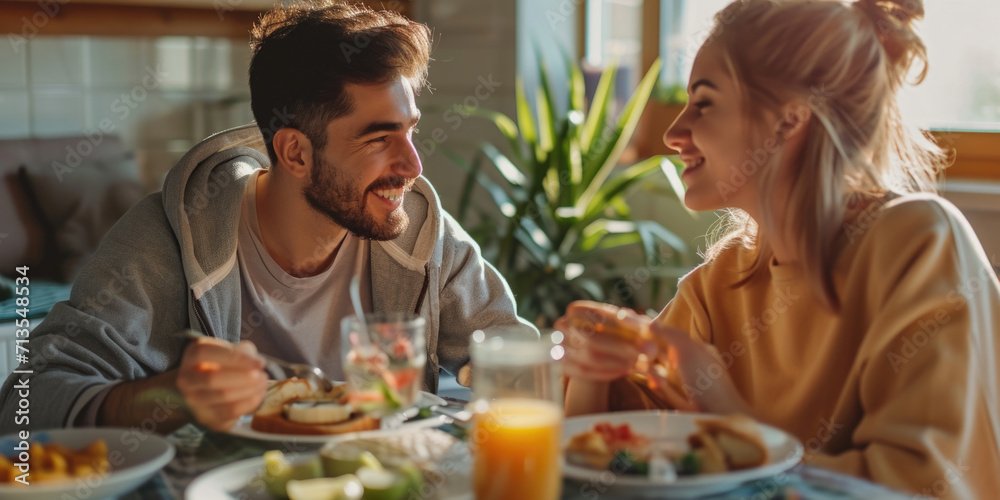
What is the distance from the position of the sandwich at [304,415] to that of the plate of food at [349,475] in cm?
7

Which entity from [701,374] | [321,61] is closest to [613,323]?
[701,374]

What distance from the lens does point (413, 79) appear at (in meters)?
1.79

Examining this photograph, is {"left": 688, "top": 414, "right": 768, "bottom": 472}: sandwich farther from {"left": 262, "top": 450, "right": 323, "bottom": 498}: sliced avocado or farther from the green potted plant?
the green potted plant

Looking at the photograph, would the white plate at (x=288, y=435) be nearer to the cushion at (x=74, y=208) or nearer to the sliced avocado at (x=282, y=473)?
the sliced avocado at (x=282, y=473)

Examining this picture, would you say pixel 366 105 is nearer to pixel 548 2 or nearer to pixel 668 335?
pixel 668 335

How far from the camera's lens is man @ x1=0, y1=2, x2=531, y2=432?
155 cm

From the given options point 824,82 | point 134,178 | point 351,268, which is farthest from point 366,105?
point 134,178

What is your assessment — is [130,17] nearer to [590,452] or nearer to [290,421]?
[290,421]

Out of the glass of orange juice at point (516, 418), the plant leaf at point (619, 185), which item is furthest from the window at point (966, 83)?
the glass of orange juice at point (516, 418)

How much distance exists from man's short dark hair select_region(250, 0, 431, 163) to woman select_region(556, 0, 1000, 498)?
61 centimetres

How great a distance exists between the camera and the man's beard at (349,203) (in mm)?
1698

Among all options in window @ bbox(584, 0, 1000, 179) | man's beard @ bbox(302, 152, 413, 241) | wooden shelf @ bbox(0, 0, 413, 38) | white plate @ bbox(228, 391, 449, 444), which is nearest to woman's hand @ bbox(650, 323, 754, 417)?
white plate @ bbox(228, 391, 449, 444)

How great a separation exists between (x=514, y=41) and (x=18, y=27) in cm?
169

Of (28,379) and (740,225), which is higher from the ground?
(740,225)
